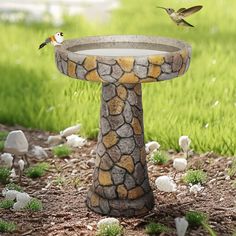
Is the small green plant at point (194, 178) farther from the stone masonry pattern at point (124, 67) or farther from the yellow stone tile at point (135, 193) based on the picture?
the stone masonry pattern at point (124, 67)

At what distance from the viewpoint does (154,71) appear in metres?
3.28

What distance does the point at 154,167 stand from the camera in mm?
4340

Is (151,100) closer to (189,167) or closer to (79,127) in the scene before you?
(79,127)

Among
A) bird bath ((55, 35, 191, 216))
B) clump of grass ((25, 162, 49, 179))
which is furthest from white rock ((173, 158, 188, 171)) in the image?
clump of grass ((25, 162, 49, 179))

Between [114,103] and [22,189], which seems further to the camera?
[22,189]

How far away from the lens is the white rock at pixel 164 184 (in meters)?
3.92

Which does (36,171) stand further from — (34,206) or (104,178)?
(104,178)

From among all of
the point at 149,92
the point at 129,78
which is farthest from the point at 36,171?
the point at 149,92

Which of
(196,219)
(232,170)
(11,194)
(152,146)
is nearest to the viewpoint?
(196,219)

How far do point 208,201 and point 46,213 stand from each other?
0.87 meters

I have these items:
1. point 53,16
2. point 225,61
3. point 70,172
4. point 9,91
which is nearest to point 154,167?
point 70,172

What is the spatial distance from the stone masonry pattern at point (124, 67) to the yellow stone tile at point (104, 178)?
1.83 ft

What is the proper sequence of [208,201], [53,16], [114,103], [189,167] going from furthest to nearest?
[53,16] < [189,167] < [208,201] < [114,103]

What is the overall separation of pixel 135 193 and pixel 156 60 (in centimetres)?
76
